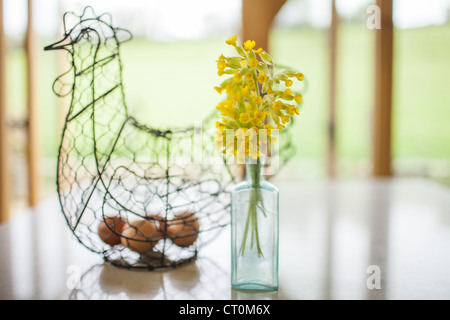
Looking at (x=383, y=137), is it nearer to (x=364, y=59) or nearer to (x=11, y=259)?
(x=364, y=59)

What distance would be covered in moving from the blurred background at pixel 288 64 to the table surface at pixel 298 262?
169cm

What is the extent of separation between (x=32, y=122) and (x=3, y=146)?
0.84ft

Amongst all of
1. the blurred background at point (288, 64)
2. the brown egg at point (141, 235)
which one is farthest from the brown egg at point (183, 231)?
the blurred background at point (288, 64)

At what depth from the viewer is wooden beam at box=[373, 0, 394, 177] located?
9.15ft

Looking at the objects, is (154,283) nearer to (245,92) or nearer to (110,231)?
(110,231)

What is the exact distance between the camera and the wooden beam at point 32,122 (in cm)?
280

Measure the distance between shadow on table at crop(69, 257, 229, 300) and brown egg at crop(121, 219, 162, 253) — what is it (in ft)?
0.16

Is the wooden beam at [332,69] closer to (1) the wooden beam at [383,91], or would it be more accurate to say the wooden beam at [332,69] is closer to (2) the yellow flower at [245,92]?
(1) the wooden beam at [383,91]

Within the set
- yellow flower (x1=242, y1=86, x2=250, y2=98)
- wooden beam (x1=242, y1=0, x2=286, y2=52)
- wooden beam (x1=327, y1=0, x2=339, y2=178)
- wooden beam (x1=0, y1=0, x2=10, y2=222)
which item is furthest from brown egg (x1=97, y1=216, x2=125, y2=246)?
wooden beam (x1=327, y1=0, x2=339, y2=178)

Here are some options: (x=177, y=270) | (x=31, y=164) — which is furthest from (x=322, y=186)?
(x=31, y=164)

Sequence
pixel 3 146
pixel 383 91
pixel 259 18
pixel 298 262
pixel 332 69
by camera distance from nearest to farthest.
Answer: pixel 298 262
pixel 259 18
pixel 3 146
pixel 383 91
pixel 332 69

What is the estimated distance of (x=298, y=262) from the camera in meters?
0.89

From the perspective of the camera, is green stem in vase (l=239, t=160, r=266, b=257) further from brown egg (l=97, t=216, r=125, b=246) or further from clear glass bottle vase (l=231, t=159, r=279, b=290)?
brown egg (l=97, t=216, r=125, b=246)

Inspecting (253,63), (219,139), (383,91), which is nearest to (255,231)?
(219,139)
